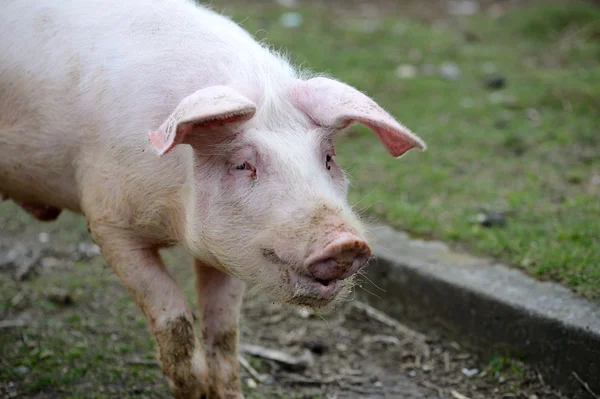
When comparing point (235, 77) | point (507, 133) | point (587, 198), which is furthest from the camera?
point (507, 133)

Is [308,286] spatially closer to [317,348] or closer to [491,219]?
[317,348]

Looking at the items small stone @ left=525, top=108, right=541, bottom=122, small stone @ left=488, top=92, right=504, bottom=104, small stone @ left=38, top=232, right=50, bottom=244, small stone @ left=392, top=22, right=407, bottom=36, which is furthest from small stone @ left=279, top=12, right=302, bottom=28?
small stone @ left=38, top=232, right=50, bottom=244

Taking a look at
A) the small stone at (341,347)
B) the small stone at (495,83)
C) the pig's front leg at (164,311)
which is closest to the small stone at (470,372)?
the small stone at (341,347)

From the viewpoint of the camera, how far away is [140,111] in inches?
120

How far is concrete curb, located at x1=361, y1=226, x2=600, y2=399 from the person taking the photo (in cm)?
340

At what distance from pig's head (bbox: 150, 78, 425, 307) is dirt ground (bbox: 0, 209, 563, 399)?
3.80ft

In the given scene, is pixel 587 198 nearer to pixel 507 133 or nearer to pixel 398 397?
pixel 507 133

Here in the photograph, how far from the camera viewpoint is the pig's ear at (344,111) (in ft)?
9.11

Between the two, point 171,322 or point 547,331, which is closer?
point 171,322

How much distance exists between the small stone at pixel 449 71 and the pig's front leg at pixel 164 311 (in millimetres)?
5106

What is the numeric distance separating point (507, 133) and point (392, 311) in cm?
236

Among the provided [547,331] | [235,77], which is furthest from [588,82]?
[235,77]

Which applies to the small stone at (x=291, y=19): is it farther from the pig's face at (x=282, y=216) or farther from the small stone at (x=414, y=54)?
the pig's face at (x=282, y=216)

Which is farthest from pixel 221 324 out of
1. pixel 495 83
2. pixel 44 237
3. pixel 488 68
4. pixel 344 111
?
pixel 488 68
